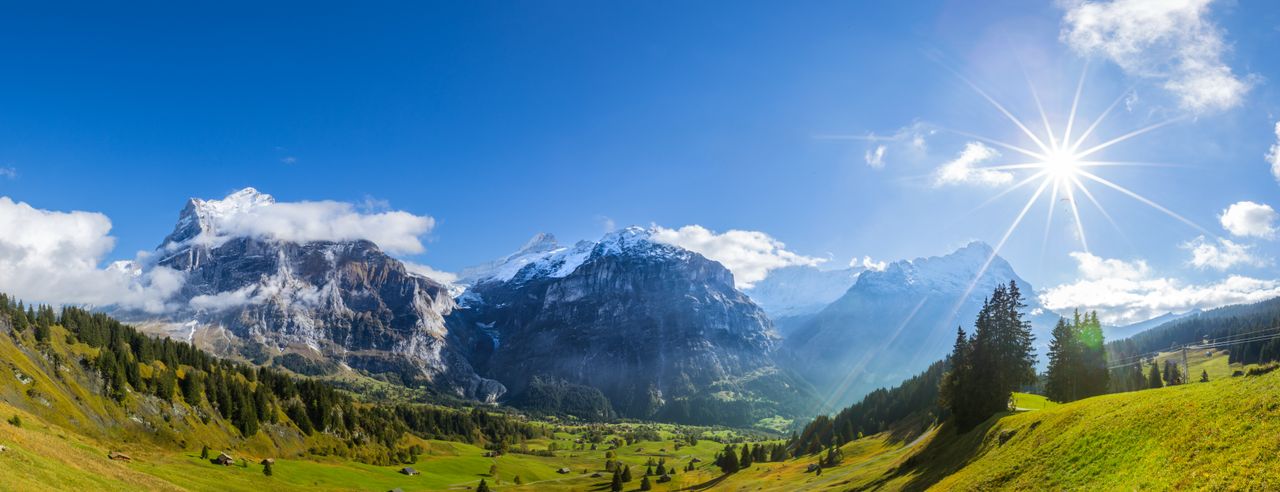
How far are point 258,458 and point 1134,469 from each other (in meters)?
164

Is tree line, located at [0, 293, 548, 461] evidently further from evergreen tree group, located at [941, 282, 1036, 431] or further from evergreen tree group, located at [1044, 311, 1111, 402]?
evergreen tree group, located at [1044, 311, 1111, 402]

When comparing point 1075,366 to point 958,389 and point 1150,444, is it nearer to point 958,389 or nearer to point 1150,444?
point 958,389

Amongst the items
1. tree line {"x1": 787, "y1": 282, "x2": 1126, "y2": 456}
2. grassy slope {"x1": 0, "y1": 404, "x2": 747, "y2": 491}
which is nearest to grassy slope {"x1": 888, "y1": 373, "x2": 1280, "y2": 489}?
tree line {"x1": 787, "y1": 282, "x2": 1126, "y2": 456}

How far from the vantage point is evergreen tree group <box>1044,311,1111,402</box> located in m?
102

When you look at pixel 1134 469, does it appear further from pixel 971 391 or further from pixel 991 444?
pixel 971 391

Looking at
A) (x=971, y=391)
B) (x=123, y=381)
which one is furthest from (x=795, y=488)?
(x=123, y=381)

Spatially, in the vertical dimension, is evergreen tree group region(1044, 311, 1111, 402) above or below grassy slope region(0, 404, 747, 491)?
above

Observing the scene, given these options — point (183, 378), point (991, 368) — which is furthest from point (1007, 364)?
point (183, 378)

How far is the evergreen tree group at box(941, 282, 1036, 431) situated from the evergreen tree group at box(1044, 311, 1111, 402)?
1500 cm

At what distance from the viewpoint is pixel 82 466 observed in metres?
65.5

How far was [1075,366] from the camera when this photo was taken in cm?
10312

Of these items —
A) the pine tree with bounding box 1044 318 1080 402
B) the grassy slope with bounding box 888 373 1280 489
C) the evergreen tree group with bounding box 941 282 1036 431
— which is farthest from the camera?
the pine tree with bounding box 1044 318 1080 402

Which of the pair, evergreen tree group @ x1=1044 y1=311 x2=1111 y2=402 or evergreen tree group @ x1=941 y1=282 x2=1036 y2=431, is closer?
evergreen tree group @ x1=941 y1=282 x2=1036 y2=431

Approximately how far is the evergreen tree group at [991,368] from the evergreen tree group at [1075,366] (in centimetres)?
1500
